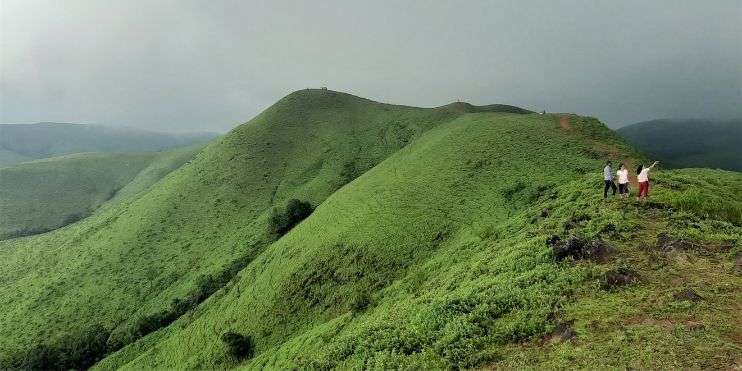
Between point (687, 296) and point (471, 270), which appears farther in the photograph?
point (471, 270)

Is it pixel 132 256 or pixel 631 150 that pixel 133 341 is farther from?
pixel 631 150

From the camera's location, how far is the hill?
142000 mm

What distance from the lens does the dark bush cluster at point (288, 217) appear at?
232 feet

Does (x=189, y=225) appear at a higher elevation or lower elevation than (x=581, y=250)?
lower

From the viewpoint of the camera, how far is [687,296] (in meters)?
16.8

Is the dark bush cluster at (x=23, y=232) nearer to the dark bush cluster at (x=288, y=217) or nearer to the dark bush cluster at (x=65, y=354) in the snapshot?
the dark bush cluster at (x=65, y=354)

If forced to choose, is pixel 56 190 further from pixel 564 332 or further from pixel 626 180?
pixel 564 332

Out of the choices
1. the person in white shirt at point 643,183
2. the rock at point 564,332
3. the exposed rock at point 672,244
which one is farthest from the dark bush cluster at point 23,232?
the exposed rock at point 672,244

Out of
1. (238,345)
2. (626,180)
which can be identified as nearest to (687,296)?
(626,180)

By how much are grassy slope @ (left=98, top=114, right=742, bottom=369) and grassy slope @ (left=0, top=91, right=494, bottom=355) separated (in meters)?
15.6

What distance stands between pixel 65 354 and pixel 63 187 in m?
136

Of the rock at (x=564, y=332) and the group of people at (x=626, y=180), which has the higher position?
the group of people at (x=626, y=180)

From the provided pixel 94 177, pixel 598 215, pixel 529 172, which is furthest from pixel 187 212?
pixel 94 177

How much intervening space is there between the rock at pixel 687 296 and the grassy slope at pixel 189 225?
198ft
